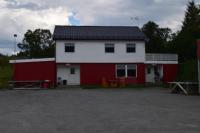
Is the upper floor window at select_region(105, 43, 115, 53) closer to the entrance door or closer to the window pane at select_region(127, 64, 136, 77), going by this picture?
the window pane at select_region(127, 64, 136, 77)

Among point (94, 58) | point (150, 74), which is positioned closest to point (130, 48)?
point (94, 58)

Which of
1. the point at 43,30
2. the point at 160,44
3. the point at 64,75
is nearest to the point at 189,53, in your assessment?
the point at 160,44

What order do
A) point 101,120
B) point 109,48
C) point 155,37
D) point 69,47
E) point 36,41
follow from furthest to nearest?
point 36,41 → point 155,37 → point 109,48 → point 69,47 → point 101,120

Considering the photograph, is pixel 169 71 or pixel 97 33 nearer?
pixel 97 33

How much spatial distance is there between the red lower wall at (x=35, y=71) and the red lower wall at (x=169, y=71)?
13085mm

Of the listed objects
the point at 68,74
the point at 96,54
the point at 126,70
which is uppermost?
the point at 96,54

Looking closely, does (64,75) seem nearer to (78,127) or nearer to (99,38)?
(99,38)

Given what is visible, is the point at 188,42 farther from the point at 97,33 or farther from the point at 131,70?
the point at 97,33

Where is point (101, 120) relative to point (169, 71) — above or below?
below

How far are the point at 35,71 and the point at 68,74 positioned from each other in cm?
351

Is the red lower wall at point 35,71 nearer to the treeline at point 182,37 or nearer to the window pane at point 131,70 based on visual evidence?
the window pane at point 131,70

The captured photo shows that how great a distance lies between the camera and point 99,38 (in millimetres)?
49938

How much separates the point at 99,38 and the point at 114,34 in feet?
6.56

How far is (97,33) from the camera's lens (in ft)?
167
